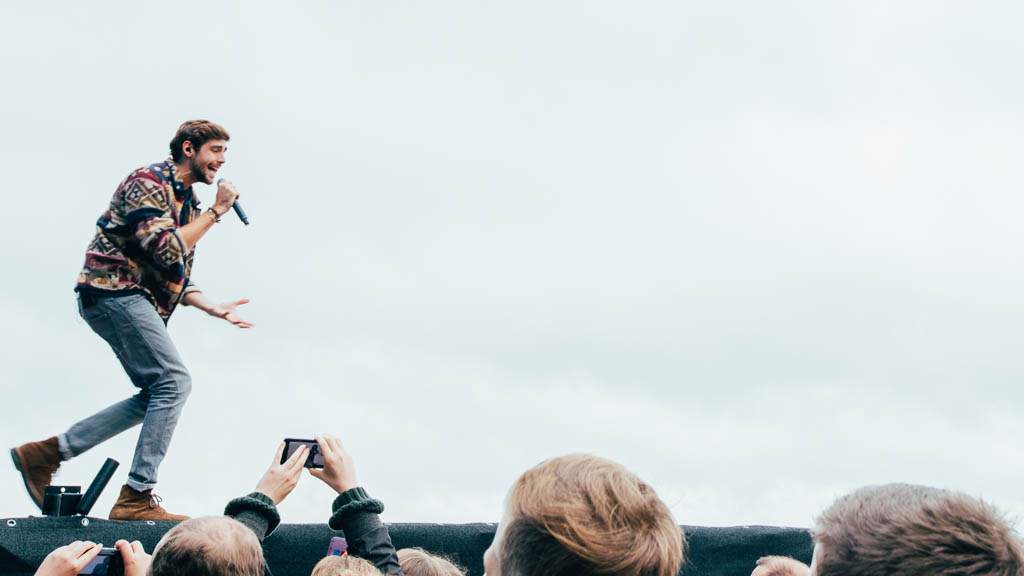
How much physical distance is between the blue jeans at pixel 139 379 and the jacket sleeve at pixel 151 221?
0.22 metres

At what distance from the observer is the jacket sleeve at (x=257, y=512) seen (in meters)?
1.98

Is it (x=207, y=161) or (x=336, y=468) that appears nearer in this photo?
(x=336, y=468)

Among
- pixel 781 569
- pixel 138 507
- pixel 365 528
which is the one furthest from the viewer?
pixel 138 507

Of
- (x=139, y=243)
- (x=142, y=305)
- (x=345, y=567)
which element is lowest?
(x=345, y=567)

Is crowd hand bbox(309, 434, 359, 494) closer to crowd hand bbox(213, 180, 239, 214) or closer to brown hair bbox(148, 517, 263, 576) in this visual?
brown hair bbox(148, 517, 263, 576)

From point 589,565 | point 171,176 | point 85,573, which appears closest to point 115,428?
point 171,176

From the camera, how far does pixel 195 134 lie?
365cm

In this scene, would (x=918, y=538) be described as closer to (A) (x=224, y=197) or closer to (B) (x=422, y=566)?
(B) (x=422, y=566)

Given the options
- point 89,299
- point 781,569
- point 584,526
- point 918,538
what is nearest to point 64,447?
point 89,299

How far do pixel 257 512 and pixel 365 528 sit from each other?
286 mm

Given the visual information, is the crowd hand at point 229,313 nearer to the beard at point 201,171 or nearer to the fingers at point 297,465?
the beard at point 201,171

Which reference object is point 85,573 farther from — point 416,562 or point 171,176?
point 171,176

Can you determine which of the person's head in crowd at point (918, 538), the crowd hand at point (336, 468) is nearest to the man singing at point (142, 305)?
the crowd hand at point (336, 468)

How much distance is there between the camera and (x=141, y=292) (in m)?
3.54
